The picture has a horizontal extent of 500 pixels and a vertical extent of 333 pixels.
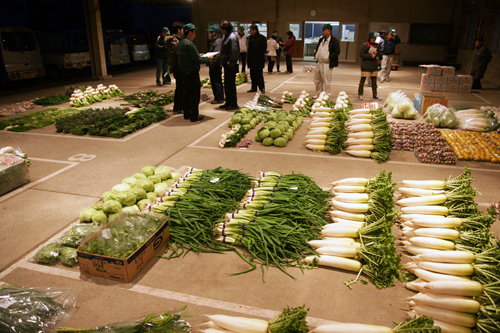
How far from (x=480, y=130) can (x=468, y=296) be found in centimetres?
669

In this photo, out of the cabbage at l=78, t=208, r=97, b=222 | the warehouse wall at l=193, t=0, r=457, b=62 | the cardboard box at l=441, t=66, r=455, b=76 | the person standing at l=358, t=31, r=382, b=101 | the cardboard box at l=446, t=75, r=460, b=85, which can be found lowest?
the cabbage at l=78, t=208, r=97, b=222

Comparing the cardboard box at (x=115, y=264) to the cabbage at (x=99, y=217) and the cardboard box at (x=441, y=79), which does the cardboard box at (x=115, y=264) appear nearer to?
the cabbage at (x=99, y=217)

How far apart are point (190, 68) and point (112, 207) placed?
5.04 metres

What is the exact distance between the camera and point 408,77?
57.2 ft

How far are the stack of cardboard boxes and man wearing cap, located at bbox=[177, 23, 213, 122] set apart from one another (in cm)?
816

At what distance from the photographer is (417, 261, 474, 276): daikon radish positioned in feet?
10.0

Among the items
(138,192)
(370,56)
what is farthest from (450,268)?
(370,56)

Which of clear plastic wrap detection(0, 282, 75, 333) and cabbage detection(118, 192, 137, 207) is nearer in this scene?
clear plastic wrap detection(0, 282, 75, 333)

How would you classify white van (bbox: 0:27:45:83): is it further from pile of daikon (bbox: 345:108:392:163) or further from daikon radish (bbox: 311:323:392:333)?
daikon radish (bbox: 311:323:392:333)

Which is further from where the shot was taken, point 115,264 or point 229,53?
point 229,53

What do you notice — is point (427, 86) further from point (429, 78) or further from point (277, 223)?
point (277, 223)

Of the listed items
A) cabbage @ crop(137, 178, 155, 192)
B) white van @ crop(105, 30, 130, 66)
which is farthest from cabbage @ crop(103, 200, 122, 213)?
white van @ crop(105, 30, 130, 66)

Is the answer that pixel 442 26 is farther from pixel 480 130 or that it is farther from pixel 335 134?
pixel 335 134

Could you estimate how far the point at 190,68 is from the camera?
838 centimetres
